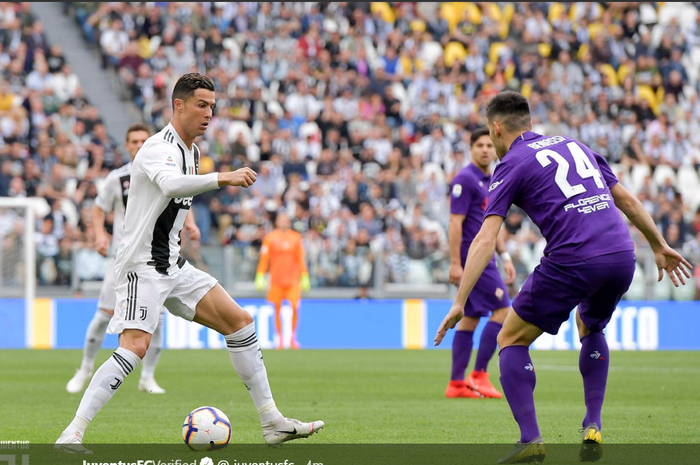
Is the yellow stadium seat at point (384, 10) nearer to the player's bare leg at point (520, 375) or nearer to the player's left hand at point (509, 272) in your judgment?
the player's left hand at point (509, 272)

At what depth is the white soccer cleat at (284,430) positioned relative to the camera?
268 inches

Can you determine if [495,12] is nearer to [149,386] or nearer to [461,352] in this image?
[461,352]

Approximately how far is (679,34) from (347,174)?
10134 mm

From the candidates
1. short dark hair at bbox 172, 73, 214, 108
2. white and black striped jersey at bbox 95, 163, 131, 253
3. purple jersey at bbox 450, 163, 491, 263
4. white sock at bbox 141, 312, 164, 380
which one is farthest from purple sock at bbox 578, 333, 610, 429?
white sock at bbox 141, 312, 164, 380

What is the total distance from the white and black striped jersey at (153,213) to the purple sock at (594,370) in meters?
2.64

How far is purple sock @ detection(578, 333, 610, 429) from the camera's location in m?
6.43

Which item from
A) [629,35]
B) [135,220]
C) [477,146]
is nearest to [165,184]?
[135,220]

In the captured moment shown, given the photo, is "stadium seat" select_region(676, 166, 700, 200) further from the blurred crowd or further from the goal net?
the goal net

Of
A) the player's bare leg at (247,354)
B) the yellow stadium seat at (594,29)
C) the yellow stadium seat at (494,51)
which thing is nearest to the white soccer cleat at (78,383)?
the player's bare leg at (247,354)

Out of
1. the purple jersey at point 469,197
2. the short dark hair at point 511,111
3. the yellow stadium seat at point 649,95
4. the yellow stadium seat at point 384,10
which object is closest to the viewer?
the short dark hair at point 511,111

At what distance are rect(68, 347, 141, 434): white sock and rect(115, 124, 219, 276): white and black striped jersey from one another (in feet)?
1.80

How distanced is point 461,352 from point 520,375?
4546 mm

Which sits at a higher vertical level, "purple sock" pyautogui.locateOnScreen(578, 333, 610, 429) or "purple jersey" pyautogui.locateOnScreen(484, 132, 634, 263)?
"purple jersey" pyautogui.locateOnScreen(484, 132, 634, 263)

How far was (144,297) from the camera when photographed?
6.47 meters
